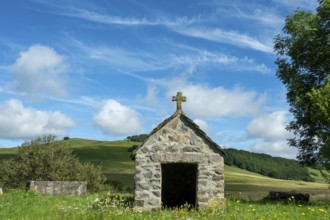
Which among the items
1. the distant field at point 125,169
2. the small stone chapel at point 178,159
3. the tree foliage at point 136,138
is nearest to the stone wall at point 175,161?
the small stone chapel at point 178,159

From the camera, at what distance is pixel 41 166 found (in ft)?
132

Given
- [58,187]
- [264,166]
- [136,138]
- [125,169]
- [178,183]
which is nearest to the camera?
[178,183]

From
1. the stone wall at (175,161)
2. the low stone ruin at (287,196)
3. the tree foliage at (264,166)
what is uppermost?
the tree foliage at (264,166)

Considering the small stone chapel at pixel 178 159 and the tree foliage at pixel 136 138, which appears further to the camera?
the tree foliage at pixel 136 138

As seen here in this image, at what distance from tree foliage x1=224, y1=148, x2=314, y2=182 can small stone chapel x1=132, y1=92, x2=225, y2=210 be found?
118 metres

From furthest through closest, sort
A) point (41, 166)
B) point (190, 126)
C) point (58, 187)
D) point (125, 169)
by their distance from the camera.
Result: point (125, 169) < point (41, 166) < point (58, 187) < point (190, 126)

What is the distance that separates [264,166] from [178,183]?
121 m

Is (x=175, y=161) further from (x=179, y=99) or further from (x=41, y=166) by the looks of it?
(x=41, y=166)

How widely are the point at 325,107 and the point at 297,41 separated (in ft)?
27.0

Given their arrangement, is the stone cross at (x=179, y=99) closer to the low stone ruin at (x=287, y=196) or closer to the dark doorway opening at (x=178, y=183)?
the dark doorway opening at (x=178, y=183)

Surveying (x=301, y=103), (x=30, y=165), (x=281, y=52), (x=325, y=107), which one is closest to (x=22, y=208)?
(x=325, y=107)

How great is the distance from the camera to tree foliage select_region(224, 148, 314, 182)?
13262 centimetres

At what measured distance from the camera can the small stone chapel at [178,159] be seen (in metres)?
16.1

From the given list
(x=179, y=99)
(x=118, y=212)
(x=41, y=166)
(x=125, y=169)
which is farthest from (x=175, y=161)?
(x=125, y=169)
